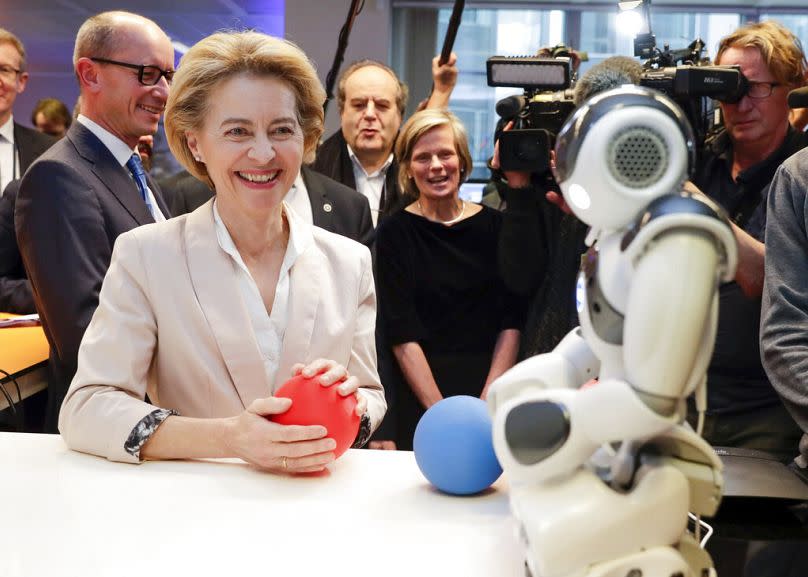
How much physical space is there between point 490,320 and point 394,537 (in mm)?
1432

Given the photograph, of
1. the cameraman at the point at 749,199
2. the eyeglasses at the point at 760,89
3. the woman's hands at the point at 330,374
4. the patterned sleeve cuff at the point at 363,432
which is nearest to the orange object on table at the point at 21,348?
the patterned sleeve cuff at the point at 363,432

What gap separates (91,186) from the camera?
6.43ft

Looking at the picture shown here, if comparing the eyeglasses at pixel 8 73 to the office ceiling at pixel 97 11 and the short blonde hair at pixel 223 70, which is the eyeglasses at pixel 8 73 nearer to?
the short blonde hair at pixel 223 70

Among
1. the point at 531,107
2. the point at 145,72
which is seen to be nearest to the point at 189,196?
the point at 145,72

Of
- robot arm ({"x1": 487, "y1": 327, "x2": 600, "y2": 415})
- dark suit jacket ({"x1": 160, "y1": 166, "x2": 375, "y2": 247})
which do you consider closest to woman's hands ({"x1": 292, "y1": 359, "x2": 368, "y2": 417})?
robot arm ({"x1": 487, "y1": 327, "x2": 600, "y2": 415})

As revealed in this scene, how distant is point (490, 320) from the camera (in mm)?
2479

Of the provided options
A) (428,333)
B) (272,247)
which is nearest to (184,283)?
(272,247)

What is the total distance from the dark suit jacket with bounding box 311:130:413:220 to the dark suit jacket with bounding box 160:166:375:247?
32 cm

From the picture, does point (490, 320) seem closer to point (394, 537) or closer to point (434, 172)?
point (434, 172)

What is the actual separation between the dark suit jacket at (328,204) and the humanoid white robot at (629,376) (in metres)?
1.62

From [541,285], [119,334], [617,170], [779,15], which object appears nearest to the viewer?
[617,170]

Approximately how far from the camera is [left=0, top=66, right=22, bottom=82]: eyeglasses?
3532 mm

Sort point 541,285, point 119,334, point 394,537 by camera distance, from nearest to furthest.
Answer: point 394,537
point 119,334
point 541,285

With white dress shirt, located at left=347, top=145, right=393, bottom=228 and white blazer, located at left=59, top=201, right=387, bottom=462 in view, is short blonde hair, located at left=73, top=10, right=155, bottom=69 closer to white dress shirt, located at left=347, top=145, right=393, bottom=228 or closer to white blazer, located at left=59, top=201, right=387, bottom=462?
white blazer, located at left=59, top=201, right=387, bottom=462
